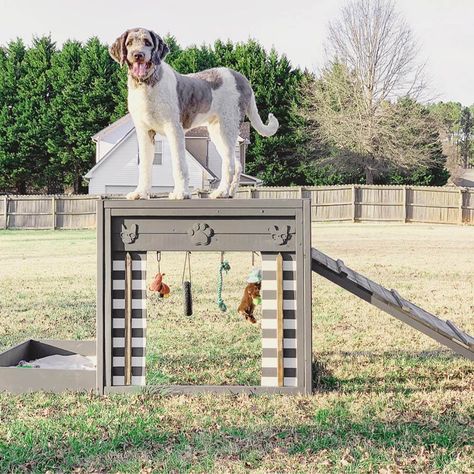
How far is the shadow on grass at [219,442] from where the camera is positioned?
10.8ft

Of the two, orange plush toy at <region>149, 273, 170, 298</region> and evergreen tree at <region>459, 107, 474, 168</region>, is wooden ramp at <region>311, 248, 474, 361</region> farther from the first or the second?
evergreen tree at <region>459, 107, 474, 168</region>

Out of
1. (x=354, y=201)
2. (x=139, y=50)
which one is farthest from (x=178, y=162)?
(x=354, y=201)

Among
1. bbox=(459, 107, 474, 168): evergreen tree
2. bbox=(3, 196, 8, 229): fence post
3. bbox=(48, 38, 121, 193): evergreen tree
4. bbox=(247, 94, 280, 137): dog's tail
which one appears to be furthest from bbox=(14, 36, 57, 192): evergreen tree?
bbox=(459, 107, 474, 168): evergreen tree

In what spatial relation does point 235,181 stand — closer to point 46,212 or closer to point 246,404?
point 246,404

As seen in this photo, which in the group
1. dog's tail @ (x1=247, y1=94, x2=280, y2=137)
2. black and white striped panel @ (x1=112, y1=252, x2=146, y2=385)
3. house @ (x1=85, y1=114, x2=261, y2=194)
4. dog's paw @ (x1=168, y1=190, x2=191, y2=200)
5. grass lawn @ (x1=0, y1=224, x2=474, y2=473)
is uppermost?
house @ (x1=85, y1=114, x2=261, y2=194)

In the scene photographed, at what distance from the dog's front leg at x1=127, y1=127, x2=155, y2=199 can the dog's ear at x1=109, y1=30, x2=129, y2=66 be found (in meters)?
0.47

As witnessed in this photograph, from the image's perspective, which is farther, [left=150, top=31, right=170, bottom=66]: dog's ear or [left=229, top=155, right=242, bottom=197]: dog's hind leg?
[left=229, top=155, right=242, bottom=197]: dog's hind leg

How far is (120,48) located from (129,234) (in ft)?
3.74

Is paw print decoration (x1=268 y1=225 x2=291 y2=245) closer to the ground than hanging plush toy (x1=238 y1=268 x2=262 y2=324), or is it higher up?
higher up

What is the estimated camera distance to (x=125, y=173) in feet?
98.1

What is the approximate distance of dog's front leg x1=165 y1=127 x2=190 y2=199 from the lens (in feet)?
14.7

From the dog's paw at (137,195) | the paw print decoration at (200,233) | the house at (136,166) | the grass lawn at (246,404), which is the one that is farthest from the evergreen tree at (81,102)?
the paw print decoration at (200,233)

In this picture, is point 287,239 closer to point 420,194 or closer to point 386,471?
point 386,471

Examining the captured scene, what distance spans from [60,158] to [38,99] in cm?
353
